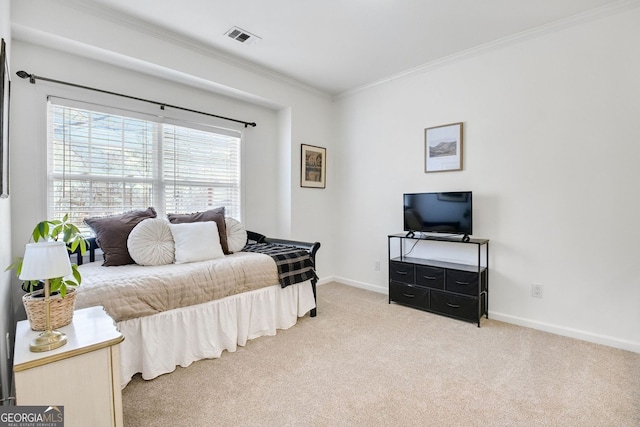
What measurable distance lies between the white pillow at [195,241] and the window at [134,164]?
0.54 metres

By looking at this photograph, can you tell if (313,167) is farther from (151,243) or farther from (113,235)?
(113,235)

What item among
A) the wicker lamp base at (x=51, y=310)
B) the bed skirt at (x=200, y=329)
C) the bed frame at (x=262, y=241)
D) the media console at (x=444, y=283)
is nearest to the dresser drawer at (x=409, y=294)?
the media console at (x=444, y=283)

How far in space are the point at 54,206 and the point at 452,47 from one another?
384cm

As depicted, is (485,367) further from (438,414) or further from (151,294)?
(151,294)

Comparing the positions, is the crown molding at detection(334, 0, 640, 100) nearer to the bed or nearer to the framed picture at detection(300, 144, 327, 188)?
the framed picture at detection(300, 144, 327, 188)

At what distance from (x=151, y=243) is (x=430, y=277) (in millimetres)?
2623

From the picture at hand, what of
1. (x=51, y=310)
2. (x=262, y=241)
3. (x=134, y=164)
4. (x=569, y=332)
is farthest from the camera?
(x=262, y=241)

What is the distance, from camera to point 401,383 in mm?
1940

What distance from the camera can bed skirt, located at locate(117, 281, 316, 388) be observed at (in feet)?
6.51

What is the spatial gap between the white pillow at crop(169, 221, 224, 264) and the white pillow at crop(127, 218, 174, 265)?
62 mm

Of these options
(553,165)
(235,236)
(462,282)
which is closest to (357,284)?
(462,282)

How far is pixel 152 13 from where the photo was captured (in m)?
2.45

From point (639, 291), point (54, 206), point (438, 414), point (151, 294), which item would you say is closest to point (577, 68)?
point (639, 291)

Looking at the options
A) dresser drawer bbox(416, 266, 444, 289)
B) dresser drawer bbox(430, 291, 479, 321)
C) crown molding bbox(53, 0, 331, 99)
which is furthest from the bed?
crown molding bbox(53, 0, 331, 99)
